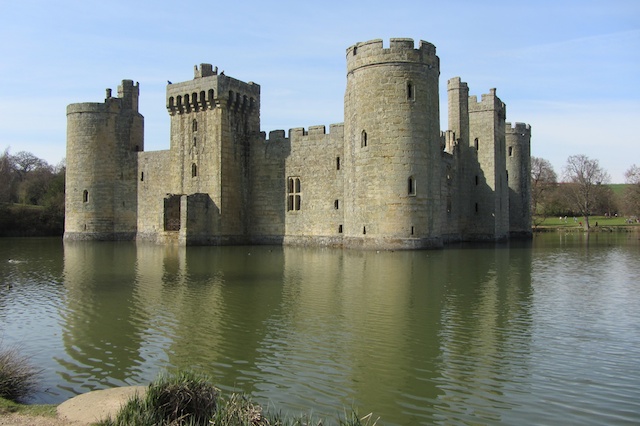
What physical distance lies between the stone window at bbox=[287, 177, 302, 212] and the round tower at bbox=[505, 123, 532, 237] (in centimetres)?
1610

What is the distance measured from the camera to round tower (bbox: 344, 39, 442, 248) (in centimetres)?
2609

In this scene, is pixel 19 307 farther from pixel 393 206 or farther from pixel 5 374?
pixel 393 206

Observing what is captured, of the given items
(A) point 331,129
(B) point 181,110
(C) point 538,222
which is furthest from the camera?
(C) point 538,222

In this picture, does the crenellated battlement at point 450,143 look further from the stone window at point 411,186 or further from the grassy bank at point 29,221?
the grassy bank at point 29,221

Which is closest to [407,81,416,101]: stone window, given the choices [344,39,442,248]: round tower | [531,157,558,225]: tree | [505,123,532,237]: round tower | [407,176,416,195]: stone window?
[344,39,442,248]: round tower

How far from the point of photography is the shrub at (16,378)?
20.8ft

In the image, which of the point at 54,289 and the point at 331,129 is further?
the point at 331,129

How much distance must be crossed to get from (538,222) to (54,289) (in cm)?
5659

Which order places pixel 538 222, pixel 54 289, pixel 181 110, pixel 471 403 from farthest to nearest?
pixel 538 222, pixel 181 110, pixel 54 289, pixel 471 403

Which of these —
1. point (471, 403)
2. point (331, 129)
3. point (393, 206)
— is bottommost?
point (471, 403)

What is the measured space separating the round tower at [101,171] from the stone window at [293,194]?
11.2 m

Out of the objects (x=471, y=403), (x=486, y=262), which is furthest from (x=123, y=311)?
(x=486, y=262)

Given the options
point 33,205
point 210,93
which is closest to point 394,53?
point 210,93

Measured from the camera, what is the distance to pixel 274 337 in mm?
9320
